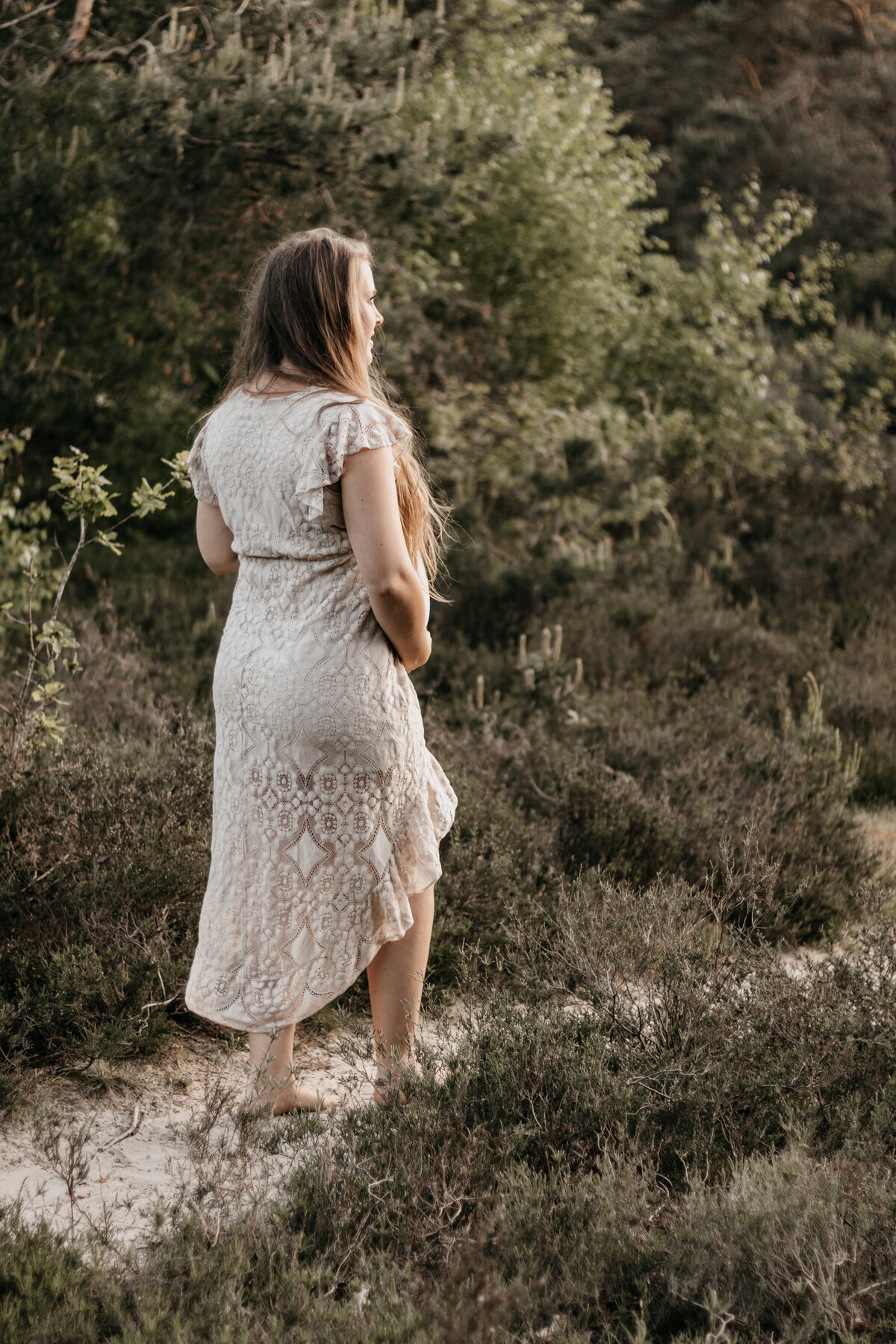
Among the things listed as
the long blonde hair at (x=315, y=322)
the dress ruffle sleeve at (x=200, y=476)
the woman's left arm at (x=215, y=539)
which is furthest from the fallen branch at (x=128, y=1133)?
the long blonde hair at (x=315, y=322)

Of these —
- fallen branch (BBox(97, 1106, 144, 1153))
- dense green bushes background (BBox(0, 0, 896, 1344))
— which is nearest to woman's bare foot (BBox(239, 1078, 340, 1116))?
dense green bushes background (BBox(0, 0, 896, 1344))

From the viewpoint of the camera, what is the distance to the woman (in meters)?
2.24

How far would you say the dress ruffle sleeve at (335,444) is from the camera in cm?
217

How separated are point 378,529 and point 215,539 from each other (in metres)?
0.56

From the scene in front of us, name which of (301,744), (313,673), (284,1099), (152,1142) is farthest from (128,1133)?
(313,673)

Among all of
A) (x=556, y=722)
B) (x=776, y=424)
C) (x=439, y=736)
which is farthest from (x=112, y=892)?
(x=776, y=424)

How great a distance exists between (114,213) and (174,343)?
2.76 ft

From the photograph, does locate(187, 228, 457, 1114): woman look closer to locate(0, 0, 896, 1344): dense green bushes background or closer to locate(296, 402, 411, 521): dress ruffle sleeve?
locate(296, 402, 411, 521): dress ruffle sleeve

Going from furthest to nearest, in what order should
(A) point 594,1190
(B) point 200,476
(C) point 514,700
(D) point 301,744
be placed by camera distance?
(C) point 514,700
(B) point 200,476
(D) point 301,744
(A) point 594,1190

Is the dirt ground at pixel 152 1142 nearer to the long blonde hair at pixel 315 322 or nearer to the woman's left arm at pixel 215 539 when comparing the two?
the woman's left arm at pixel 215 539

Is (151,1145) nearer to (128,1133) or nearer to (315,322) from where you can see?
(128,1133)

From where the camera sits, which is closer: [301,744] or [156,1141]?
[301,744]

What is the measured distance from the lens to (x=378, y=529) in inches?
86.4

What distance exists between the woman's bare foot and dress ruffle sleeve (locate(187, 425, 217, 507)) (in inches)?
53.8
